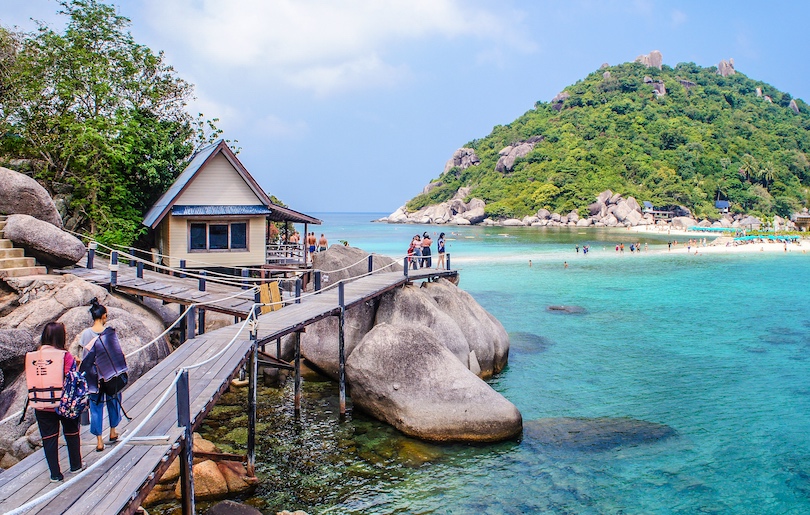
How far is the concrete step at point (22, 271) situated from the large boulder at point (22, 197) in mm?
2343

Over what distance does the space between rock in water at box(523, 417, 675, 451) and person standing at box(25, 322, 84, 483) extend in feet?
36.5

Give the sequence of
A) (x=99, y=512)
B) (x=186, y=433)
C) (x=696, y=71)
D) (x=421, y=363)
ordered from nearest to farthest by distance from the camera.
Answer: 1. (x=99, y=512)
2. (x=186, y=433)
3. (x=421, y=363)
4. (x=696, y=71)

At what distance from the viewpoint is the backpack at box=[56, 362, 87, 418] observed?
255 inches

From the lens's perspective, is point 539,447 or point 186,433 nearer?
point 186,433

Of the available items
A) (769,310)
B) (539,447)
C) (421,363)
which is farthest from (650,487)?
(769,310)

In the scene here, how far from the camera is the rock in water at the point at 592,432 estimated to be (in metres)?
14.5

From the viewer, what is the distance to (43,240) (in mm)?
17141

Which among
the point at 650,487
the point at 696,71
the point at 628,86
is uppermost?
the point at 696,71

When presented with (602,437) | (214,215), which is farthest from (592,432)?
(214,215)

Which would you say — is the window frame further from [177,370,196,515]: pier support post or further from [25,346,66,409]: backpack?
[25,346,66,409]: backpack

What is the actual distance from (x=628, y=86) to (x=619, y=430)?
17707 cm

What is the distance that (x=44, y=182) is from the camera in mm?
23703

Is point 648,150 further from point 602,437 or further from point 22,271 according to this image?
point 22,271

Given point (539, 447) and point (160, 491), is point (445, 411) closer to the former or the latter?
point (539, 447)
